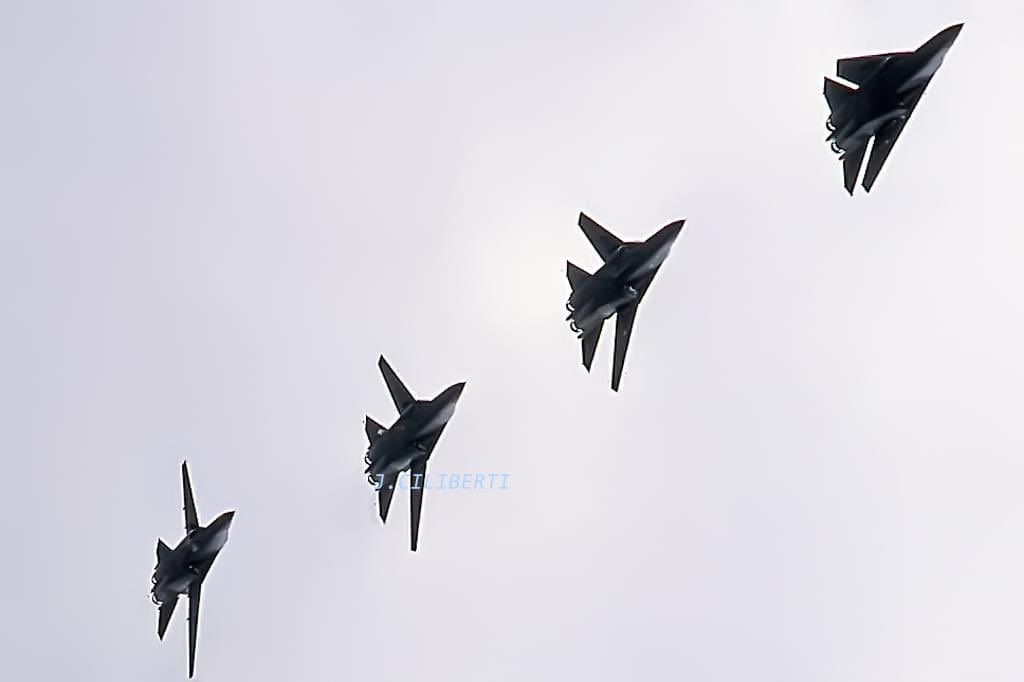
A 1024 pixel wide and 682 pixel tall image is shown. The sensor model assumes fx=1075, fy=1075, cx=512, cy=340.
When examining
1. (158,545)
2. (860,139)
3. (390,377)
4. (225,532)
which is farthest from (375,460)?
(860,139)

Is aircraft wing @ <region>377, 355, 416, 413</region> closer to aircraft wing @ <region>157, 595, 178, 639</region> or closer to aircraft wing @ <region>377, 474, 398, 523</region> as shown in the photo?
aircraft wing @ <region>377, 474, 398, 523</region>

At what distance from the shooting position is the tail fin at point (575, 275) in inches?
2972

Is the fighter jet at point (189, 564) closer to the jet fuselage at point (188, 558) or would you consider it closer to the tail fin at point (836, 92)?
the jet fuselage at point (188, 558)

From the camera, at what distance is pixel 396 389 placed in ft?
260

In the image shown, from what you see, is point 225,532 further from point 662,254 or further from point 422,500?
point 662,254

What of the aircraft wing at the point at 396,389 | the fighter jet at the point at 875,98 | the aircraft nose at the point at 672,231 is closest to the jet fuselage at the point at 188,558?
the aircraft wing at the point at 396,389

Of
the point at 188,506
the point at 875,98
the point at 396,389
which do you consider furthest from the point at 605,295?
the point at 188,506

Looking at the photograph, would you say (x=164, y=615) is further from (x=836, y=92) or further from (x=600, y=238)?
(x=836, y=92)

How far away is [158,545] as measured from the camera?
83625 mm

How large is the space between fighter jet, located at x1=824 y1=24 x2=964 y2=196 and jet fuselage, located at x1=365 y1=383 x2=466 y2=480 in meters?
30.1

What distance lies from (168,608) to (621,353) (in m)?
40.9

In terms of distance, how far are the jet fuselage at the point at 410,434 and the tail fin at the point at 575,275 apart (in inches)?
417

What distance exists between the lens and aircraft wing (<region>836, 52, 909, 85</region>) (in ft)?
213

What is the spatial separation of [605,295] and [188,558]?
3685 cm
